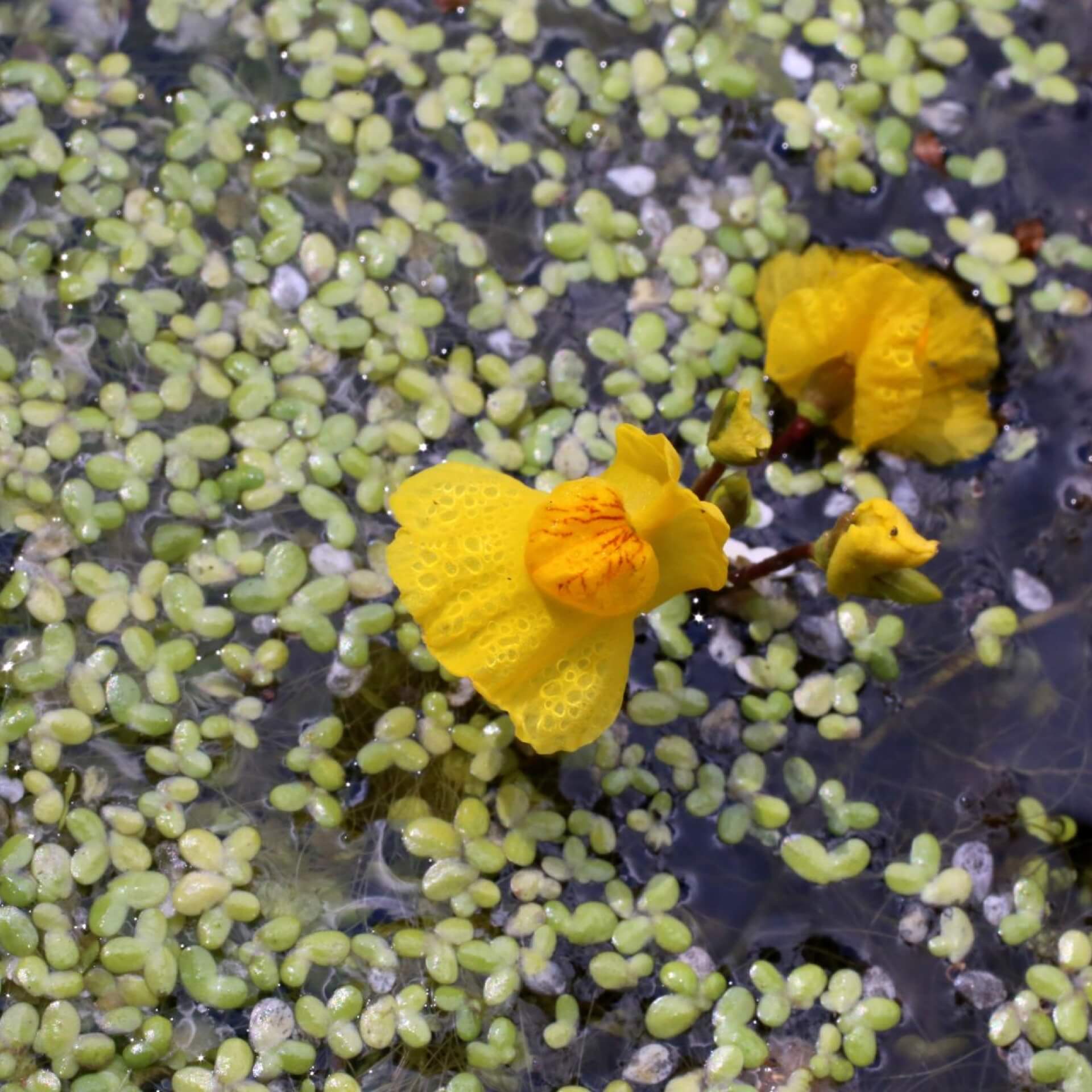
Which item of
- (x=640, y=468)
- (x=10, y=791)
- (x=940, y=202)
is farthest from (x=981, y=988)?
(x=10, y=791)

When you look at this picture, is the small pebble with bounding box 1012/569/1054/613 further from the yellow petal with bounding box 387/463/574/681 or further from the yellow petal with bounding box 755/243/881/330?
the yellow petal with bounding box 387/463/574/681

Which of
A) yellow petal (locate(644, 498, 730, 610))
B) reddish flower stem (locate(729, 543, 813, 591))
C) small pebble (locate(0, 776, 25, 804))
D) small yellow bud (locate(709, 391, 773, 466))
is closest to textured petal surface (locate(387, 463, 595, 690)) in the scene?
yellow petal (locate(644, 498, 730, 610))

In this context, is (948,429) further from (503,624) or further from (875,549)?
(503,624)

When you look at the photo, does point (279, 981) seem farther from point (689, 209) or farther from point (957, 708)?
point (689, 209)

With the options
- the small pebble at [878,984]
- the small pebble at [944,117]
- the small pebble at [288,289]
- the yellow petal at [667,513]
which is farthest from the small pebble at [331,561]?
the small pebble at [944,117]

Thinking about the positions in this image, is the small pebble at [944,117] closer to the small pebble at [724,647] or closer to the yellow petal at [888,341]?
the yellow petal at [888,341]

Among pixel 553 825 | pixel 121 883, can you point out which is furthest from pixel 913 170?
pixel 121 883
